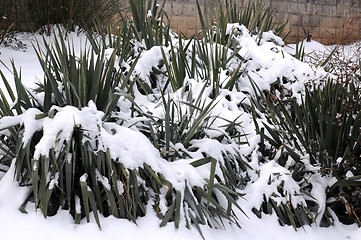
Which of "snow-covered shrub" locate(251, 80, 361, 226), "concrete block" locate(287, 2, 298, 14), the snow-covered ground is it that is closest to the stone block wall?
"concrete block" locate(287, 2, 298, 14)

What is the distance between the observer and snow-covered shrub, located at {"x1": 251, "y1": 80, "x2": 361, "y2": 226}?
9.20 ft

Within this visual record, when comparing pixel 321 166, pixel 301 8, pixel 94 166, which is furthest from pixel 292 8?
pixel 94 166

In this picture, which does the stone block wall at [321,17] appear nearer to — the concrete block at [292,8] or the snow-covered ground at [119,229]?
the concrete block at [292,8]

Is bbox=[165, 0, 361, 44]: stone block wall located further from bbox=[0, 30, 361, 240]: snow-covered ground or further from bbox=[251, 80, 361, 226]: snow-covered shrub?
bbox=[0, 30, 361, 240]: snow-covered ground

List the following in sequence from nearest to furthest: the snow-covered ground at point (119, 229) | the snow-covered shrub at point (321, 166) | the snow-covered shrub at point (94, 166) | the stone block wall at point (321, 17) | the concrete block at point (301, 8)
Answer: the snow-covered ground at point (119, 229) → the snow-covered shrub at point (94, 166) → the snow-covered shrub at point (321, 166) → the stone block wall at point (321, 17) → the concrete block at point (301, 8)

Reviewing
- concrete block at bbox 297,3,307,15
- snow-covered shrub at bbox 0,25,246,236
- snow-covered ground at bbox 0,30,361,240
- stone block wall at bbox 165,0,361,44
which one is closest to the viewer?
snow-covered ground at bbox 0,30,361,240

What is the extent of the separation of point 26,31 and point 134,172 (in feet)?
14.9

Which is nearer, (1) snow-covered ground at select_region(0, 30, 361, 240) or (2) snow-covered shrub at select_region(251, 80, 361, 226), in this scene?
(1) snow-covered ground at select_region(0, 30, 361, 240)

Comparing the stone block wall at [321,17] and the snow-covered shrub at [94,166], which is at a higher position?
the snow-covered shrub at [94,166]

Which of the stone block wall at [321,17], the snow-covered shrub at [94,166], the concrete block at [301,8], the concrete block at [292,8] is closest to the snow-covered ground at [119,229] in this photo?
the snow-covered shrub at [94,166]

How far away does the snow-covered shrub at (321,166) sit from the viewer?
280 cm

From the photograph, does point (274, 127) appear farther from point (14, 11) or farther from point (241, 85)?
point (14, 11)

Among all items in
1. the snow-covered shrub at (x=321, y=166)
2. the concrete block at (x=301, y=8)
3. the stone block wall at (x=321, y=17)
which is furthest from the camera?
the concrete block at (x=301, y=8)

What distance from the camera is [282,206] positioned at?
2797 mm
